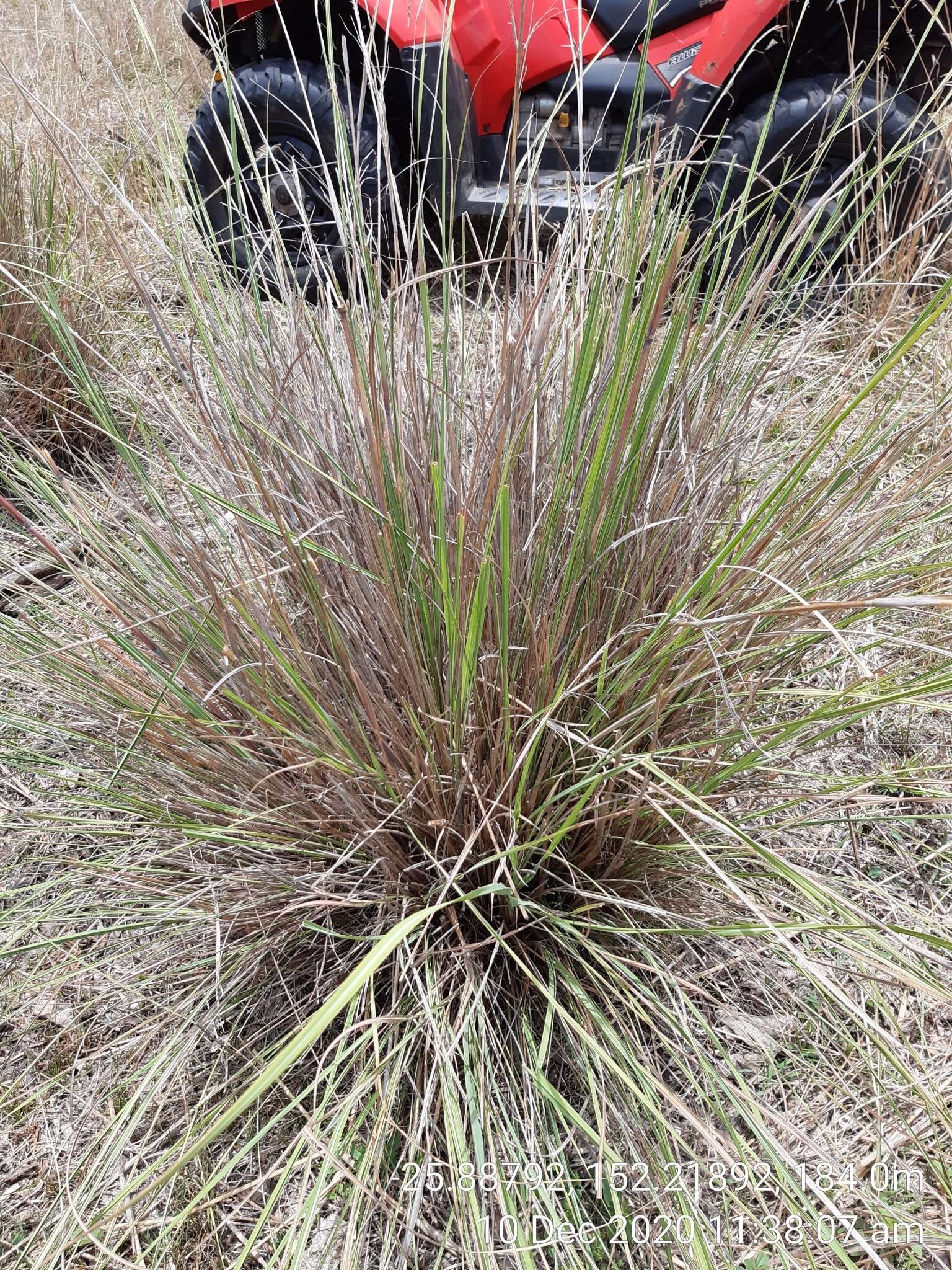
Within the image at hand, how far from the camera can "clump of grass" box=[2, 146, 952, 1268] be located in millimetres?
824

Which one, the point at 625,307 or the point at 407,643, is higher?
the point at 625,307

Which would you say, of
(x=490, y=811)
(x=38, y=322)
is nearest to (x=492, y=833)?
(x=490, y=811)

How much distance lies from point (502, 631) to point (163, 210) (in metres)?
0.84

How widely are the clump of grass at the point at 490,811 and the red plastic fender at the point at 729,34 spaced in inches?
46.3

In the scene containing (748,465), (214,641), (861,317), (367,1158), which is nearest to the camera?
(367,1158)

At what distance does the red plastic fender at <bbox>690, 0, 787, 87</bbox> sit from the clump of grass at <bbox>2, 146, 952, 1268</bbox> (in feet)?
3.86

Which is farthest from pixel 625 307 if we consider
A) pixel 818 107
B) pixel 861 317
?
pixel 818 107

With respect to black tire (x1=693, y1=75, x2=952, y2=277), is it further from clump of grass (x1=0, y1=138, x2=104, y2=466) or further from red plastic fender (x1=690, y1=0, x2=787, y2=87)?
clump of grass (x1=0, y1=138, x2=104, y2=466)

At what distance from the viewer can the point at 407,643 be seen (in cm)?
89

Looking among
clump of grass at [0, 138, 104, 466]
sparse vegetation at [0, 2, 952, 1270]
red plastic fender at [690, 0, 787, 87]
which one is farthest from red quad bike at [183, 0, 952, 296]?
sparse vegetation at [0, 2, 952, 1270]

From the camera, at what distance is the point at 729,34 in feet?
6.46

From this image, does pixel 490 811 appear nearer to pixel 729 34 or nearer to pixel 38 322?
pixel 38 322

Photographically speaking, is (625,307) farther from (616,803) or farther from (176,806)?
(176,806)

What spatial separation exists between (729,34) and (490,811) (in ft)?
6.39
